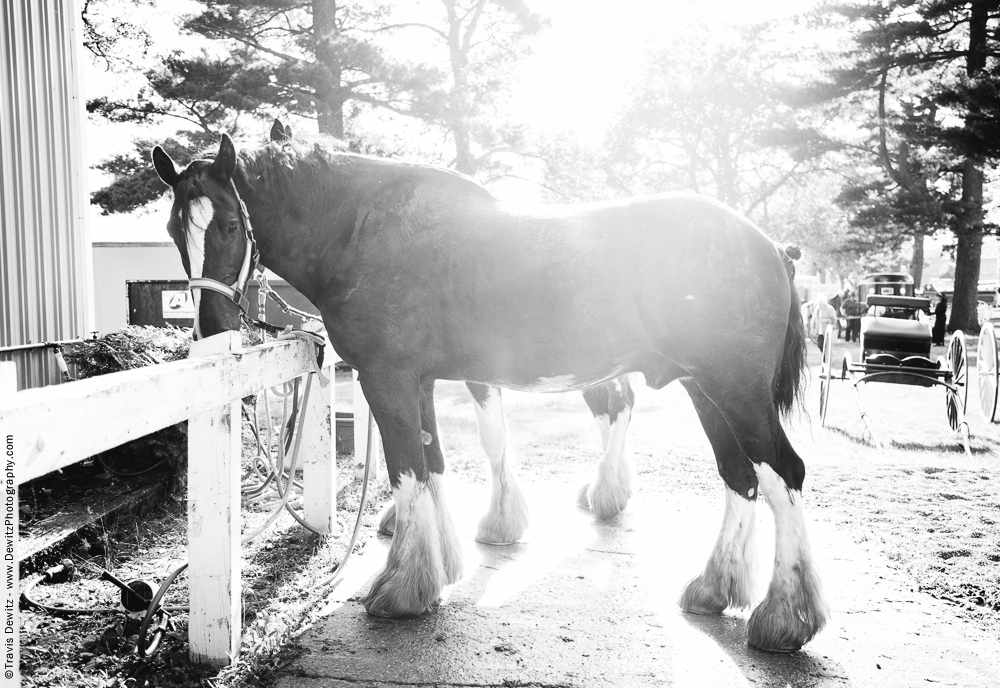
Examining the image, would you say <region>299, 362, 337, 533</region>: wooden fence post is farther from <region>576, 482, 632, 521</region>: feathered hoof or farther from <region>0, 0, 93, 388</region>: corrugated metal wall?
<region>0, 0, 93, 388</region>: corrugated metal wall

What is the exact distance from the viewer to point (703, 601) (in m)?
3.15

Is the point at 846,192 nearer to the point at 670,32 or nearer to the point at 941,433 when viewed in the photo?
Answer: the point at 670,32

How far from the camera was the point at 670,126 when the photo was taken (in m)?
30.0

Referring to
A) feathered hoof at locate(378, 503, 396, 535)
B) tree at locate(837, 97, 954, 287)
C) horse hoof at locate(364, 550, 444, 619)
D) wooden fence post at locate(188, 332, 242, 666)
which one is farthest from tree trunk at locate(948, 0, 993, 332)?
wooden fence post at locate(188, 332, 242, 666)

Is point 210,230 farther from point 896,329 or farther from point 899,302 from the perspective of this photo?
point 899,302

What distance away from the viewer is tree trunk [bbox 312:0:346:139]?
1516 cm

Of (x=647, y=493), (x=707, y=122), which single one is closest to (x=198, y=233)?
(x=647, y=493)

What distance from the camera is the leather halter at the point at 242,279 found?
2.97 meters

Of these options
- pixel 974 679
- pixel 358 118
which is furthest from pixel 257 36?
pixel 974 679

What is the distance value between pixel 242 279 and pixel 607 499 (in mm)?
2655

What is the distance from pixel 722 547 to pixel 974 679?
1.03 m

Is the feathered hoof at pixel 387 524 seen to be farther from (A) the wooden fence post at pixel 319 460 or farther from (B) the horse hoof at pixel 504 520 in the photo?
(B) the horse hoof at pixel 504 520

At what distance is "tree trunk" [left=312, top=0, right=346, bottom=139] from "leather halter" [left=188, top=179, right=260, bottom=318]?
42.3ft

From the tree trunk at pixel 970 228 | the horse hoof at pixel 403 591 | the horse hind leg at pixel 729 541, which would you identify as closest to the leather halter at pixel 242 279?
the horse hoof at pixel 403 591
